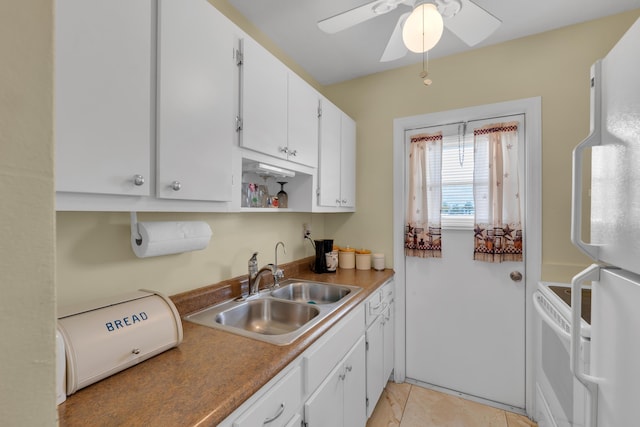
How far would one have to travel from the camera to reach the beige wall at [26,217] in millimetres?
251

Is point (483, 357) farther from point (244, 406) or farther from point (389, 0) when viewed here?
point (389, 0)

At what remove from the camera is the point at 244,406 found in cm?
80

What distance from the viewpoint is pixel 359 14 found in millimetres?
1337

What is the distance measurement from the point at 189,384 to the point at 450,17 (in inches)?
70.3

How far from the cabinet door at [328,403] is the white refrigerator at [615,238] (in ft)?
2.83

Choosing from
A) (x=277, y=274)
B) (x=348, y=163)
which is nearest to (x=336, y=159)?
(x=348, y=163)

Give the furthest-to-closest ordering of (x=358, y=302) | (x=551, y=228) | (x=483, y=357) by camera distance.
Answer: (x=483, y=357) → (x=551, y=228) → (x=358, y=302)

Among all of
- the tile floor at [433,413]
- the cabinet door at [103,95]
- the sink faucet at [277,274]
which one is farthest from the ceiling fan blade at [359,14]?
the tile floor at [433,413]

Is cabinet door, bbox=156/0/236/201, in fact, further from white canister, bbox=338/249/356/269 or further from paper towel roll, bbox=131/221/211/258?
white canister, bbox=338/249/356/269

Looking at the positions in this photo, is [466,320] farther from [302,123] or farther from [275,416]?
[302,123]

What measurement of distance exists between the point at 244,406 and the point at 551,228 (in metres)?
2.11

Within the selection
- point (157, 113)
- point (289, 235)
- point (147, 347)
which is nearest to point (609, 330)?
point (147, 347)

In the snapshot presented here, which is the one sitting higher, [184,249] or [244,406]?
[184,249]

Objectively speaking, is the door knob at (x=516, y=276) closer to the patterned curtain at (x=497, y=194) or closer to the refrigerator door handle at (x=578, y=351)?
the patterned curtain at (x=497, y=194)
